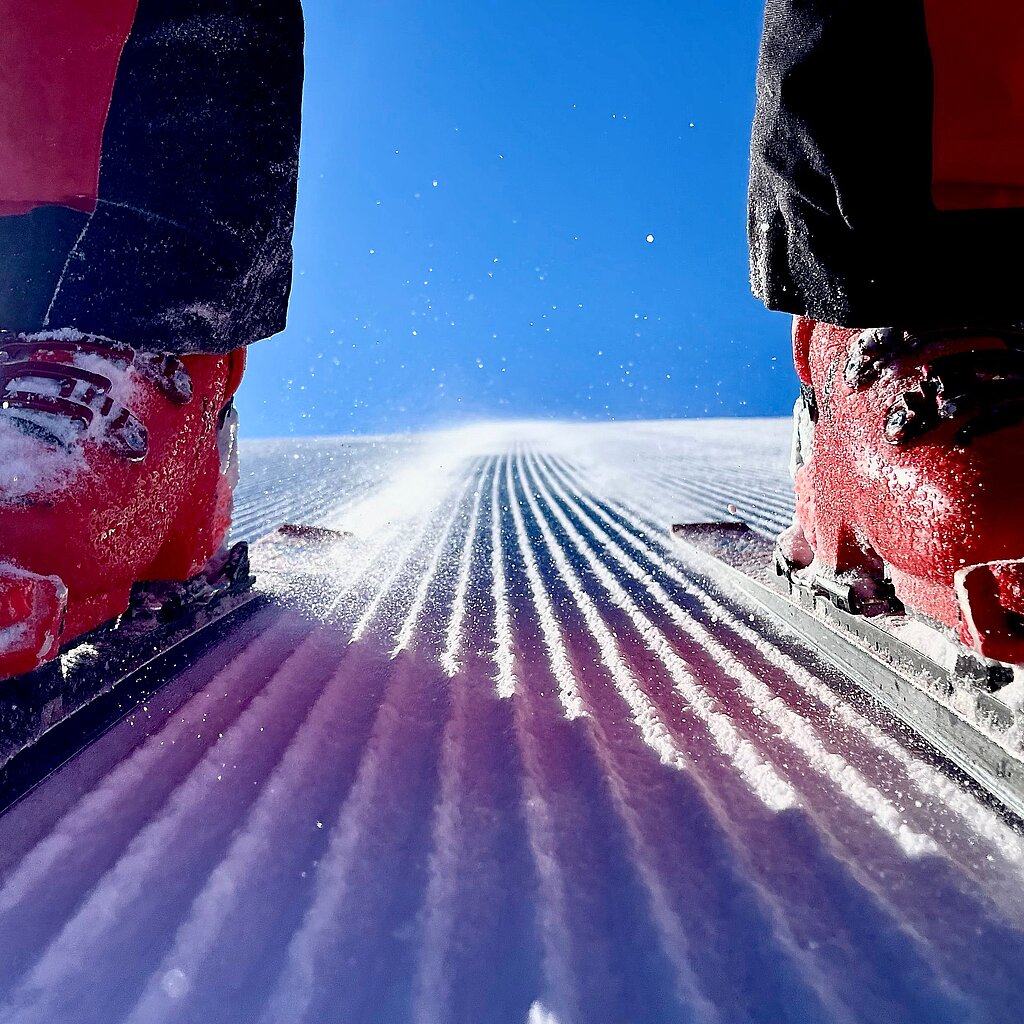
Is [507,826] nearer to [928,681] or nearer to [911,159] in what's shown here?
[928,681]

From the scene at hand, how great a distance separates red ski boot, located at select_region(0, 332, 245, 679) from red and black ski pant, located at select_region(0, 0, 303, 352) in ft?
0.14

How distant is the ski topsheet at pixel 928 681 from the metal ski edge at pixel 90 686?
2.04ft

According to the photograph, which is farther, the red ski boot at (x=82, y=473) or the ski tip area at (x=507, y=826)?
the red ski boot at (x=82, y=473)

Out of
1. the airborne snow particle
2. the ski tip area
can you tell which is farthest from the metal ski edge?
the airborne snow particle

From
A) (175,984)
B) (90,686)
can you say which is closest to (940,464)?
(175,984)

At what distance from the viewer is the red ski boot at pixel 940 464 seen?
35 cm

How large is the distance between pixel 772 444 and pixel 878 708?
4.58 m

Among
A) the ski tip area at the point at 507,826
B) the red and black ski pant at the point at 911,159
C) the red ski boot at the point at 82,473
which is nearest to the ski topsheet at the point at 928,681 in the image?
the ski tip area at the point at 507,826

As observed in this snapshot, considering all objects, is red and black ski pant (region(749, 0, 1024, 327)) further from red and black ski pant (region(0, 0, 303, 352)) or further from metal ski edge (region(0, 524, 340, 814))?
metal ski edge (region(0, 524, 340, 814))

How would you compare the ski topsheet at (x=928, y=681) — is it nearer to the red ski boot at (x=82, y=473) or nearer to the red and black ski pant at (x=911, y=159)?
the red and black ski pant at (x=911, y=159)

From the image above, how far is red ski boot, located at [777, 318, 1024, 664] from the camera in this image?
346mm

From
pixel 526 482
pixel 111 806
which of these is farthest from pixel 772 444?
pixel 111 806

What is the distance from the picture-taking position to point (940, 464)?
39 cm

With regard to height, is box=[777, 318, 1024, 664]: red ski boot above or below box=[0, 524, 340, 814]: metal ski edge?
above
